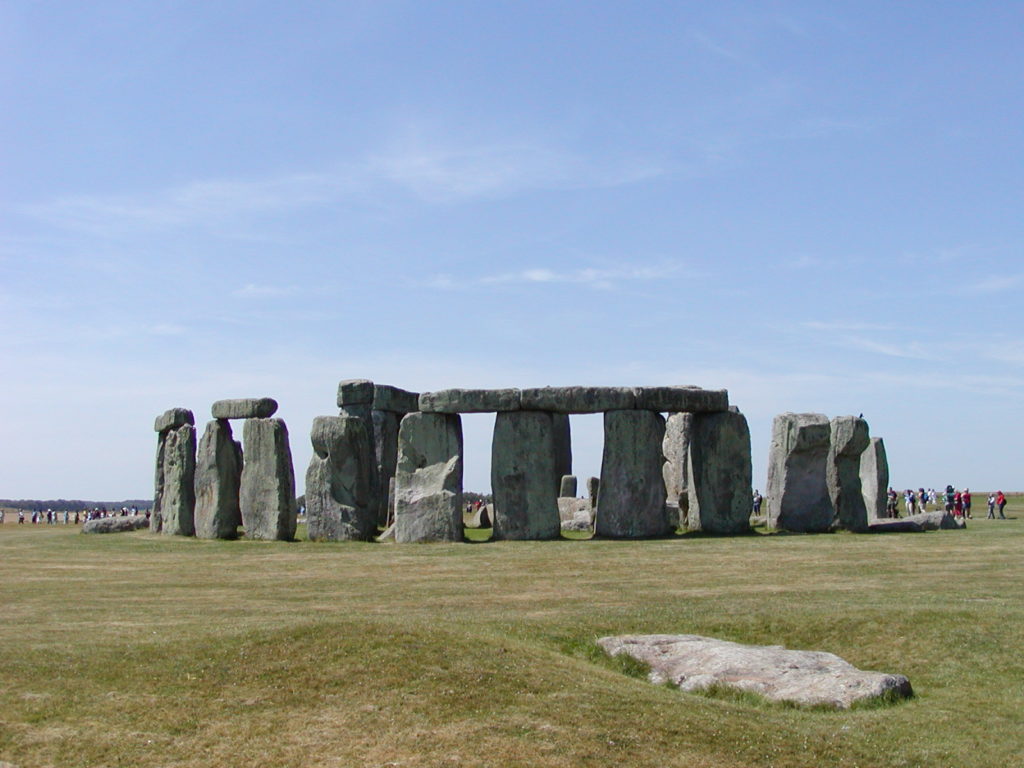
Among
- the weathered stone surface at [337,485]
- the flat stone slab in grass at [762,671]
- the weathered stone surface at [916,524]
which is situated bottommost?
the flat stone slab in grass at [762,671]

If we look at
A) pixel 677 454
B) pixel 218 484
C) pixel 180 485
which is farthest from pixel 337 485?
pixel 677 454

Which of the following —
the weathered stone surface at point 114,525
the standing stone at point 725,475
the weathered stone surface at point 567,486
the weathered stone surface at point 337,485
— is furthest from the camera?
the weathered stone surface at point 567,486

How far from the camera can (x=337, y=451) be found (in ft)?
93.8

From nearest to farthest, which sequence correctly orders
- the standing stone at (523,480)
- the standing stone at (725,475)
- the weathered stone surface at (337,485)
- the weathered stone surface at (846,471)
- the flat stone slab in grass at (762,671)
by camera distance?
the flat stone slab in grass at (762,671) → the standing stone at (523,480) → the weathered stone surface at (337,485) → the standing stone at (725,475) → the weathered stone surface at (846,471)

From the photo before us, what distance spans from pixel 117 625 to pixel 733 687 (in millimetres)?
7978

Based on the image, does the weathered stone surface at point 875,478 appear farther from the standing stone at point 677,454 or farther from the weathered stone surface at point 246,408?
the weathered stone surface at point 246,408

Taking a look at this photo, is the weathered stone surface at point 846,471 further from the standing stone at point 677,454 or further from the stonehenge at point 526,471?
the standing stone at point 677,454

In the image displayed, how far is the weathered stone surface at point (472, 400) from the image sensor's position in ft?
91.2

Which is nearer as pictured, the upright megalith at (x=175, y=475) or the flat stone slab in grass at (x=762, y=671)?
the flat stone slab in grass at (x=762, y=671)

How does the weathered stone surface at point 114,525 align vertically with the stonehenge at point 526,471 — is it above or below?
below

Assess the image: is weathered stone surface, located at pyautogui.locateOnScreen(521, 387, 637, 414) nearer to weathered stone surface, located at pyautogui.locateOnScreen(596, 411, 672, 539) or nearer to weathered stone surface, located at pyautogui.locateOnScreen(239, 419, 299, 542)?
weathered stone surface, located at pyautogui.locateOnScreen(596, 411, 672, 539)

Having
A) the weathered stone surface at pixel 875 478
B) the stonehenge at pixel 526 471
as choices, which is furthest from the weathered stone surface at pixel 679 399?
the weathered stone surface at pixel 875 478

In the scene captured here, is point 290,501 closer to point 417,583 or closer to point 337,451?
point 337,451

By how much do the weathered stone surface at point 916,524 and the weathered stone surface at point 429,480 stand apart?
32.5 ft
